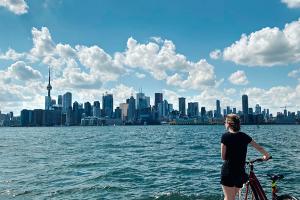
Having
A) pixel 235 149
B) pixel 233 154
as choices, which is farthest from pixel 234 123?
pixel 233 154

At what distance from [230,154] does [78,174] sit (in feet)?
57.7

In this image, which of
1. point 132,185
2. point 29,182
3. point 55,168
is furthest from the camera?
point 55,168

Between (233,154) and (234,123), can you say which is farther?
(233,154)

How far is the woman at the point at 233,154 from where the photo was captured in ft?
27.2

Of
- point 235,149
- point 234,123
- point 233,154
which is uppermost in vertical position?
point 234,123

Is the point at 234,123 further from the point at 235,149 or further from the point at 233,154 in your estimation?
the point at 233,154

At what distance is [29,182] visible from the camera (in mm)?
21453

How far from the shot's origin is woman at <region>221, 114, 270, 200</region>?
8305 millimetres

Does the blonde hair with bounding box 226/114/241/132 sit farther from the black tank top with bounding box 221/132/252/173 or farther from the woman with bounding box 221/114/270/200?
the black tank top with bounding box 221/132/252/173

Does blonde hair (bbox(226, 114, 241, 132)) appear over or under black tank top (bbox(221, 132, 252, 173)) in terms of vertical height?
over

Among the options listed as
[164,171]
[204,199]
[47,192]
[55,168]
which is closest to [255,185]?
[204,199]

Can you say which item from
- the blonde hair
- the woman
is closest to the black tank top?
the woman

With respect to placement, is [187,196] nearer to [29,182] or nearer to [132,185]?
[132,185]

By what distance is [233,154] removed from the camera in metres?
8.40
